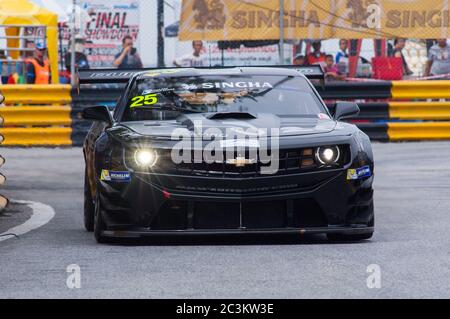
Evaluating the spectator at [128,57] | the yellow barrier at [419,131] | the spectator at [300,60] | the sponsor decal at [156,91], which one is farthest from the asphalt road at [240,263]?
the spectator at [128,57]

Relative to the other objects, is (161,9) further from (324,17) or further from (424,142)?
(424,142)

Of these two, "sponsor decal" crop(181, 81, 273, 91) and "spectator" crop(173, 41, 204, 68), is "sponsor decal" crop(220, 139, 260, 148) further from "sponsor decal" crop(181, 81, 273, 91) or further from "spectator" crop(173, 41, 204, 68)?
"spectator" crop(173, 41, 204, 68)

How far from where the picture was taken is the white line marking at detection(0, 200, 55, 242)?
10008mm

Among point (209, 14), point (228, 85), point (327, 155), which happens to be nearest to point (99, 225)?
point (327, 155)

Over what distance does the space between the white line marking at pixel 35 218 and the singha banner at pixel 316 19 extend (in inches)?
299

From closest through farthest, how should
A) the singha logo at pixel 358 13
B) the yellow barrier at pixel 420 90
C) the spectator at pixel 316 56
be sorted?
the singha logo at pixel 358 13 → the yellow barrier at pixel 420 90 → the spectator at pixel 316 56

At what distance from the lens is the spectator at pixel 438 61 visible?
22784 millimetres

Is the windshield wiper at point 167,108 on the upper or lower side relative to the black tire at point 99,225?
upper

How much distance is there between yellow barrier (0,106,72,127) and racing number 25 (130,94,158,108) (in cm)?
1023

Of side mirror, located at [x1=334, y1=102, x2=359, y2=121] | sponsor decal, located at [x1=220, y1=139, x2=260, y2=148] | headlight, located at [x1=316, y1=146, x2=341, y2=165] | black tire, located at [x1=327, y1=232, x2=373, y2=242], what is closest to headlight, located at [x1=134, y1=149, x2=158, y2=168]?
sponsor decal, located at [x1=220, y1=139, x2=260, y2=148]

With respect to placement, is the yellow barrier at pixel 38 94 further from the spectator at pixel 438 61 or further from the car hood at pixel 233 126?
the car hood at pixel 233 126

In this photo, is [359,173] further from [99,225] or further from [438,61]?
[438,61]

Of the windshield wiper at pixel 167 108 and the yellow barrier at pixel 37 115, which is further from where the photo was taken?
the yellow barrier at pixel 37 115

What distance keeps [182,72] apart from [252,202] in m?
Result: 2.01
